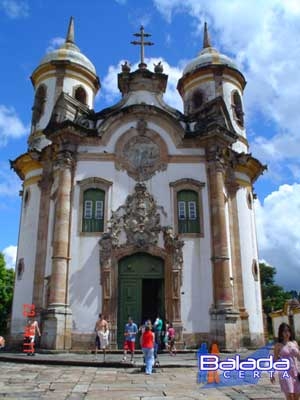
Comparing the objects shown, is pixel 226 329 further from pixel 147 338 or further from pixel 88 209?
pixel 88 209

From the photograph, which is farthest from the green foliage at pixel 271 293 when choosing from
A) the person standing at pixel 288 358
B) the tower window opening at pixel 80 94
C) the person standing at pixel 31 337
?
the person standing at pixel 288 358

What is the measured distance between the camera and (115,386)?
32.3ft

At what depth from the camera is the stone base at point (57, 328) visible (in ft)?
58.2

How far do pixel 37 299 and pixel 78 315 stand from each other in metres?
2.90

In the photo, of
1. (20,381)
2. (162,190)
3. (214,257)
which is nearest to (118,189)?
(162,190)

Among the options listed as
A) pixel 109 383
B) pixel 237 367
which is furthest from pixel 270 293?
pixel 237 367

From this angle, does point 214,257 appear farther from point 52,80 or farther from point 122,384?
point 52,80

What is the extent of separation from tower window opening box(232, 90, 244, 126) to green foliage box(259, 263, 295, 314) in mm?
29056

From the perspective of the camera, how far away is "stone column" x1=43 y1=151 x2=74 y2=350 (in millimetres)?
17922

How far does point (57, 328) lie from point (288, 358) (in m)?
13.4

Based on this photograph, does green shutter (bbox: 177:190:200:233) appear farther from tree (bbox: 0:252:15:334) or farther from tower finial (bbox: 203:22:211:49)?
tree (bbox: 0:252:15:334)

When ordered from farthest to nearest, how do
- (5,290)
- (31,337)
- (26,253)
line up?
(5,290) < (26,253) < (31,337)

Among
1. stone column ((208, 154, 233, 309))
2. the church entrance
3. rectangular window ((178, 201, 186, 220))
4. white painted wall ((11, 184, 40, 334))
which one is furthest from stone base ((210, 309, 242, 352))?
white painted wall ((11, 184, 40, 334))

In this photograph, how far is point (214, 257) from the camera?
770 inches
